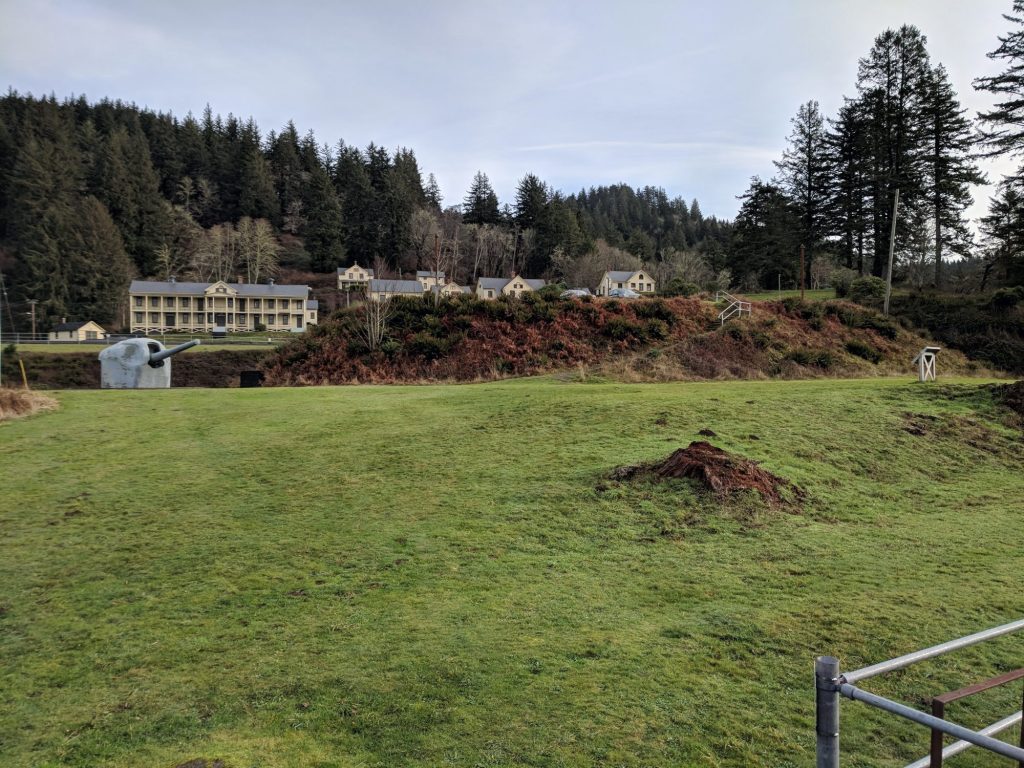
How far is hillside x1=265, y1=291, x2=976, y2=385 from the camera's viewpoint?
2584 cm

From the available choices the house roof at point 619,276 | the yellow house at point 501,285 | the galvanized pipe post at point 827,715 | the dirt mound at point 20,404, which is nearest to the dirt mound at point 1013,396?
the galvanized pipe post at point 827,715

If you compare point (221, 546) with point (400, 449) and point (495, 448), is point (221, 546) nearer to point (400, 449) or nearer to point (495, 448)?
point (400, 449)

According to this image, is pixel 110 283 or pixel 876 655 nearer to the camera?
pixel 876 655

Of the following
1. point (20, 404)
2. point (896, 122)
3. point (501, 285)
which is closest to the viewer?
point (20, 404)

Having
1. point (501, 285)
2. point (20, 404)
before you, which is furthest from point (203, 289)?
point (20, 404)

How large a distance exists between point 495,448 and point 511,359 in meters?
17.2

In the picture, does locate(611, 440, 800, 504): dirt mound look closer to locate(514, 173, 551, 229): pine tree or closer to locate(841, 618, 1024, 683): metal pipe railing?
locate(841, 618, 1024, 683): metal pipe railing

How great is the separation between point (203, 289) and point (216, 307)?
2528mm

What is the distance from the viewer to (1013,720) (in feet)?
9.28

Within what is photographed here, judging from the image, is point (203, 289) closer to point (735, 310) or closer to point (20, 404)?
point (735, 310)

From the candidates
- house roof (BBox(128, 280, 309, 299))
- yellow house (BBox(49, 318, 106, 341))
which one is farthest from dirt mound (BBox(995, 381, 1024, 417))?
house roof (BBox(128, 280, 309, 299))

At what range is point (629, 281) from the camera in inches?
3403

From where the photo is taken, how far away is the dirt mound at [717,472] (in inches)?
357

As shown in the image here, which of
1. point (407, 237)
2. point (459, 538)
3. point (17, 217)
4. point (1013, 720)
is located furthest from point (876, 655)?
point (17, 217)
